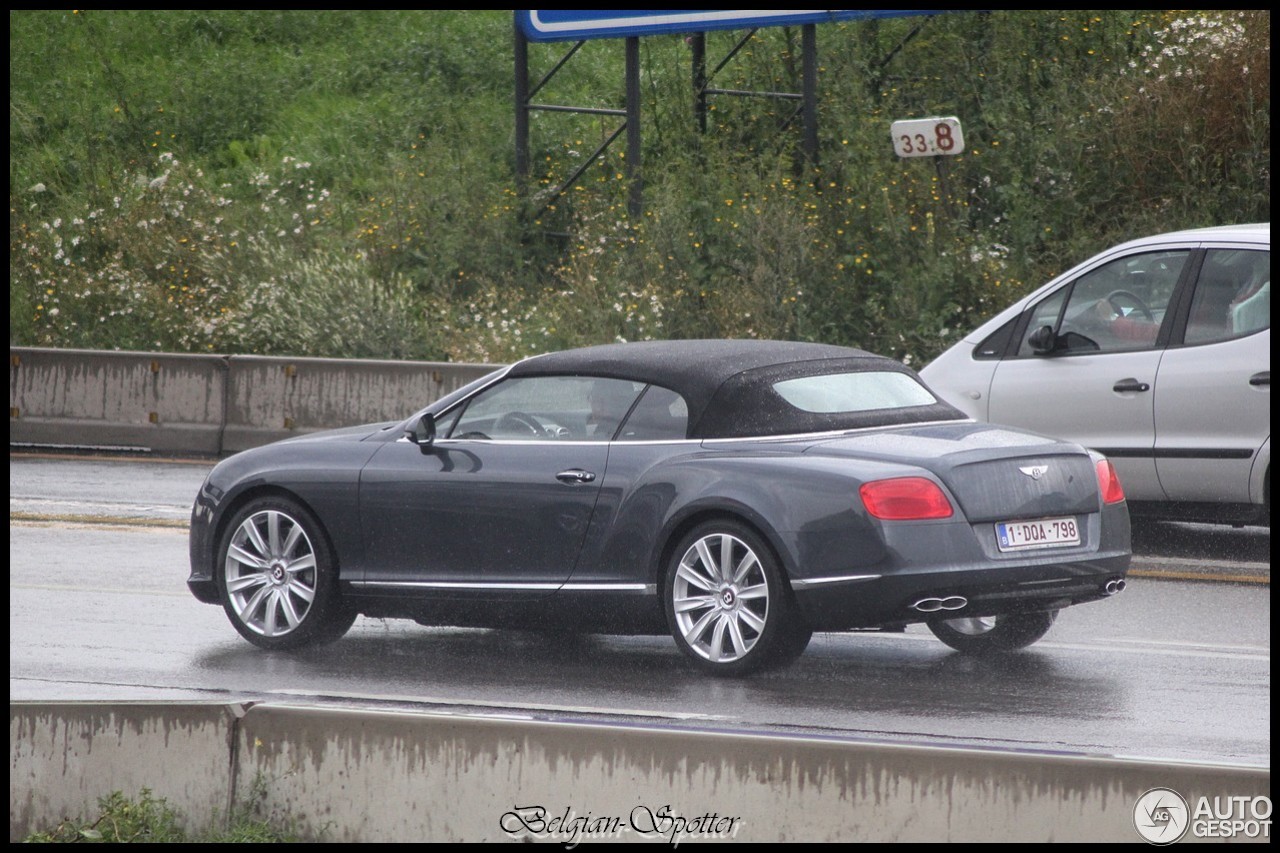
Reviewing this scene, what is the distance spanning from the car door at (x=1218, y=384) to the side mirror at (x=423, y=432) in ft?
14.9

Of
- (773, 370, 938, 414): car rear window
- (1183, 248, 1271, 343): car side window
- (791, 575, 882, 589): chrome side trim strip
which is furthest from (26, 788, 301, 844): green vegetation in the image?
(1183, 248, 1271, 343): car side window

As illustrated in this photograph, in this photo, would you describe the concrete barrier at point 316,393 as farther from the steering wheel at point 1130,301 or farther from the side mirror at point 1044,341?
the steering wheel at point 1130,301

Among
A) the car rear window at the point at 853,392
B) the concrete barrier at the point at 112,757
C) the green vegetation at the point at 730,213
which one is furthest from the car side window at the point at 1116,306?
the green vegetation at the point at 730,213

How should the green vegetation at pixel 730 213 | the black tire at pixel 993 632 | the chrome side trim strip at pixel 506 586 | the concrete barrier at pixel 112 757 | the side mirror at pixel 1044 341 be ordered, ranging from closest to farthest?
the concrete barrier at pixel 112 757 < the chrome side trim strip at pixel 506 586 < the black tire at pixel 993 632 < the side mirror at pixel 1044 341 < the green vegetation at pixel 730 213

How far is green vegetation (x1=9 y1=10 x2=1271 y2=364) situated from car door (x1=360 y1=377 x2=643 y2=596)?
Answer: 37.8 ft

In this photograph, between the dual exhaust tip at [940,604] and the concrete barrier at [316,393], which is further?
the concrete barrier at [316,393]

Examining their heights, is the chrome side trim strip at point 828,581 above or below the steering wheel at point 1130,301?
below

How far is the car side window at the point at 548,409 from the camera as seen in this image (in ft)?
27.7

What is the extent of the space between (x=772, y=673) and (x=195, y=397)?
37.5 feet

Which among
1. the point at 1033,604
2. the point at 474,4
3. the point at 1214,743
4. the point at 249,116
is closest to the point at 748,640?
the point at 1033,604

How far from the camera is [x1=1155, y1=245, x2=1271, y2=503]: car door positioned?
10.8m

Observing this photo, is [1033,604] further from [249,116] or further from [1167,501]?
[249,116]

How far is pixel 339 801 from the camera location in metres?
5.45

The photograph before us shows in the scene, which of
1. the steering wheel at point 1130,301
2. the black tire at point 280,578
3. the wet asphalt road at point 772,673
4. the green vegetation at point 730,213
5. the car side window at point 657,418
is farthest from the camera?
the green vegetation at point 730,213
